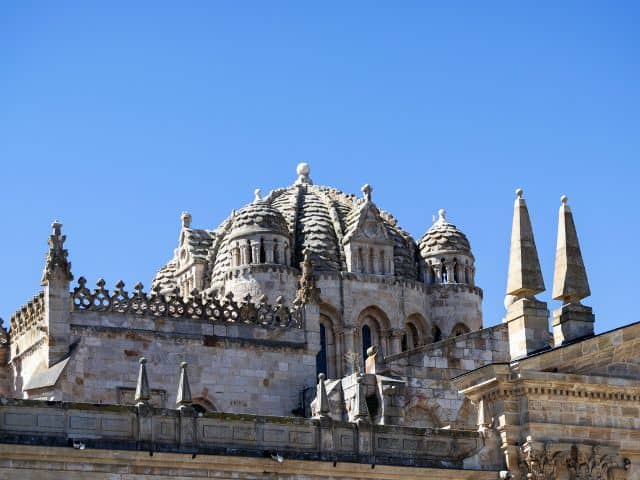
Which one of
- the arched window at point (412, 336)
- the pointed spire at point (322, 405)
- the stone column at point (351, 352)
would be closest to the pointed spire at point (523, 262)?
the pointed spire at point (322, 405)

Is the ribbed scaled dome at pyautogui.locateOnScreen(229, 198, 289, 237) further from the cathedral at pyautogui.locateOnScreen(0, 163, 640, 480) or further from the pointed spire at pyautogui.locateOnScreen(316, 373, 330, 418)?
the pointed spire at pyautogui.locateOnScreen(316, 373, 330, 418)

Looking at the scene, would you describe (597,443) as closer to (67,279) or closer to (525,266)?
(525,266)

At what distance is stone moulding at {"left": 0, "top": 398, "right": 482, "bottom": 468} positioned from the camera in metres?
34.5

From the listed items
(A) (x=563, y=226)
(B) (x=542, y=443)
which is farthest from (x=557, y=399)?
(A) (x=563, y=226)

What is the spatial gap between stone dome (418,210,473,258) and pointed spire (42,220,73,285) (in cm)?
1839

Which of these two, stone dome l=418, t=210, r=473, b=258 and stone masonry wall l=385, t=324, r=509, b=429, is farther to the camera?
stone dome l=418, t=210, r=473, b=258

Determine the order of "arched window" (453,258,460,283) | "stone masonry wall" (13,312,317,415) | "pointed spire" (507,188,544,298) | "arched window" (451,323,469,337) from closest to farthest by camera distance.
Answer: "pointed spire" (507,188,544,298)
"stone masonry wall" (13,312,317,415)
"arched window" (451,323,469,337)
"arched window" (453,258,460,283)

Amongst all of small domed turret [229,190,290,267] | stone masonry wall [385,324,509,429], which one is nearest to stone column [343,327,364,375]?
small domed turret [229,190,290,267]

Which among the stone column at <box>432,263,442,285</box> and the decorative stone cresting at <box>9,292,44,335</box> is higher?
the stone column at <box>432,263,442,285</box>

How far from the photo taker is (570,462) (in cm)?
3941

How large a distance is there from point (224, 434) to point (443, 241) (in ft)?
89.2

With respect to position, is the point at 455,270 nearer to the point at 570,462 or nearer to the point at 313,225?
the point at 313,225

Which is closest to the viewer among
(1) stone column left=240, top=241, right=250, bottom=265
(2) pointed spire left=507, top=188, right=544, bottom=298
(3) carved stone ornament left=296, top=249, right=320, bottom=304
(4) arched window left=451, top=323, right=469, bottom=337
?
(2) pointed spire left=507, top=188, right=544, bottom=298

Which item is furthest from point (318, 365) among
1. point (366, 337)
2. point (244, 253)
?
point (244, 253)
